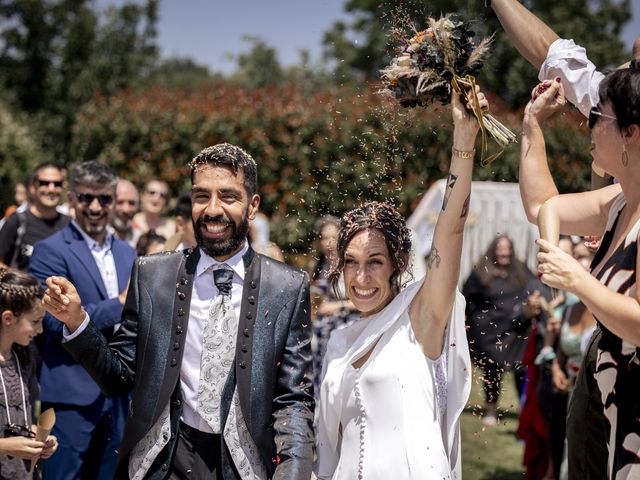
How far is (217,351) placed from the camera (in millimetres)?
3152

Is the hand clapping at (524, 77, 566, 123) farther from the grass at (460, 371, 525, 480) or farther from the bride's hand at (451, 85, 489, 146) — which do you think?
the grass at (460, 371, 525, 480)

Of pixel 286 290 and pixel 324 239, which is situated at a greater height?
pixel 324 239

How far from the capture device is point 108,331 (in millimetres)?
5109

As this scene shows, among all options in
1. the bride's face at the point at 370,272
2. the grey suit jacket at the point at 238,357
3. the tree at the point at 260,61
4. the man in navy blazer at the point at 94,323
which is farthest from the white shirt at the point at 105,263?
the tree at the point at 260,61

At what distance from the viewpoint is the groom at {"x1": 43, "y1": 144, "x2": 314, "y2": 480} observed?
306cm

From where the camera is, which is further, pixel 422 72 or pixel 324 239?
pixel 324 239

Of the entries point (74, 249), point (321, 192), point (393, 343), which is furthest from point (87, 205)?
point (321, 192)

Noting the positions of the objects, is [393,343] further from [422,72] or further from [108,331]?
[108,331]

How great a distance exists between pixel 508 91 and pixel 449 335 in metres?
26.1

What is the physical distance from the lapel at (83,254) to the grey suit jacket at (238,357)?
2008 millimetres

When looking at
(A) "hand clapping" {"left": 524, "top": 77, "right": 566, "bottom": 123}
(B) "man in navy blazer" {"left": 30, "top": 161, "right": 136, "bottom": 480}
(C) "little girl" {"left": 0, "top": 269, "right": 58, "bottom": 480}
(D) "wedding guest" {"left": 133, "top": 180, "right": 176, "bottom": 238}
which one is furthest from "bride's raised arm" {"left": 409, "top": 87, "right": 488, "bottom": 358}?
(D) "wedding guest" {"left": 133, "top": 180, "right": 176, "bottom": 238}

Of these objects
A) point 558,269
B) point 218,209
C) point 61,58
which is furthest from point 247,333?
point 61,58

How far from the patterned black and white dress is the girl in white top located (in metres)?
0.50

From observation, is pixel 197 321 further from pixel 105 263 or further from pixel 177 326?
pixel 105 263
